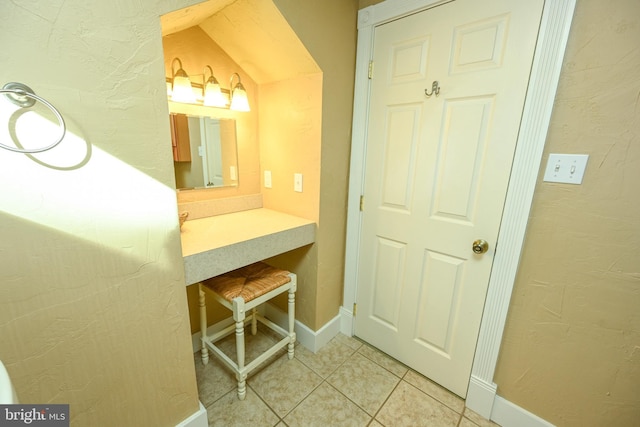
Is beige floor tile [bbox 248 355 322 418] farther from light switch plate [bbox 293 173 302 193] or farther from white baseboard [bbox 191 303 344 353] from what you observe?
light switch plate [bbox 293 173 302 193]

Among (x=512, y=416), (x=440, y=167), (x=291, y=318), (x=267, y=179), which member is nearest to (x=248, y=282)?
(x=291, y=318)

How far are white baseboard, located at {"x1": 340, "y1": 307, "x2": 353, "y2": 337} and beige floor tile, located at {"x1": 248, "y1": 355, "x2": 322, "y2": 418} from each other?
1.38ft

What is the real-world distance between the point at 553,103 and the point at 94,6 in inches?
63.1

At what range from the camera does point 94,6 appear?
2.38 ft

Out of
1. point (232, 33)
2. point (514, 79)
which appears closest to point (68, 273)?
point (232, 33)

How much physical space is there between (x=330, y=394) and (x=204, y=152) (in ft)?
5.32

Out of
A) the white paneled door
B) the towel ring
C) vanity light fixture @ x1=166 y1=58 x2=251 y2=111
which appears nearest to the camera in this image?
the towel ring

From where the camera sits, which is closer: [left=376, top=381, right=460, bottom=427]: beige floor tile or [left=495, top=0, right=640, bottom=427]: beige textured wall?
[left=495, top=0, right=640, bottom=427]: beige textured wall

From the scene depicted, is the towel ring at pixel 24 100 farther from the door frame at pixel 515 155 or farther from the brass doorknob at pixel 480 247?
the brass doorknob at pixel 480 247

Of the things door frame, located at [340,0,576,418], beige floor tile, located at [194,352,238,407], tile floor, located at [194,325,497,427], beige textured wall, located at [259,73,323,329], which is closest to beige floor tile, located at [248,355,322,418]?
tile floor, located at [194,325,497,427]

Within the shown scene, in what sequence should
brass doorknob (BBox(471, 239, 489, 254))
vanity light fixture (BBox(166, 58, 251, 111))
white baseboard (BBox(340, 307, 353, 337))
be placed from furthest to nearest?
white baseboard (BBox(340, 307, 353, 337)), vanity light fixture (BBox(166, 58, 251, 111)), brass doorknob (BBox(471, 239, 489, 254))

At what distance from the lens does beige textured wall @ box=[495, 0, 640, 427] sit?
2.97 feet

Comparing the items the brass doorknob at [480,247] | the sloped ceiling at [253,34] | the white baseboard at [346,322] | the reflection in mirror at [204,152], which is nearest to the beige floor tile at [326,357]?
the white baseboard at [346,322]

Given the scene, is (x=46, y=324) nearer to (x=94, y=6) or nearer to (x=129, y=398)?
(x=129, y=398)
